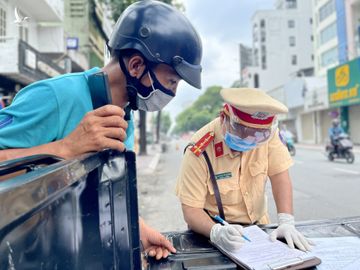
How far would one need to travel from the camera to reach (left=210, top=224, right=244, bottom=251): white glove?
1.40 meters

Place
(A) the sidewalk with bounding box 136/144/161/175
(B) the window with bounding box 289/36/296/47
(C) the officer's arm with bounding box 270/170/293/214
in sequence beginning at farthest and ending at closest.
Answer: (B) the window with bounding box 289/36/296/47, (A) the sidewalk with bounding box 136/144/161/175, (C) the officer's arm with bounding box 270/170/293/214

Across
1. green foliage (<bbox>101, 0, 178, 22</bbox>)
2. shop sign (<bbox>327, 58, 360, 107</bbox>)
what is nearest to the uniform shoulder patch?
green foliage (<bbox>101, 0, 178, 22</bbox>)

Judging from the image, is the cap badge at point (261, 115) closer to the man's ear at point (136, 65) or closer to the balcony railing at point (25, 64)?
the man's ear at point (136, 65)

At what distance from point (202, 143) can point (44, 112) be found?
868mm

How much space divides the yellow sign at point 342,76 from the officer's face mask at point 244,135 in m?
21.6

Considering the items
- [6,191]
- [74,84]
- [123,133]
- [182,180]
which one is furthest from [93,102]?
[6,191]

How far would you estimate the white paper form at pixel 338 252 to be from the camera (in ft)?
4.02

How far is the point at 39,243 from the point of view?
0.57 meters

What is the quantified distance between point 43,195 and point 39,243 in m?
0.08

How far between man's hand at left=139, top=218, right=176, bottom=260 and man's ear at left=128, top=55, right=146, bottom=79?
1.92 feet

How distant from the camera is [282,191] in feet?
6.11

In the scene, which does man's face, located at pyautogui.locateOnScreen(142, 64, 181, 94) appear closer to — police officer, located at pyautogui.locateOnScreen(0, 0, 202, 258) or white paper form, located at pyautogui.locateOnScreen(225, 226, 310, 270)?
police officer, located at pyautogui.locateOnScreen(0, 0, 202, 258)

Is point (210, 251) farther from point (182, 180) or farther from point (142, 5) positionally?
Answer: point (142, 5)

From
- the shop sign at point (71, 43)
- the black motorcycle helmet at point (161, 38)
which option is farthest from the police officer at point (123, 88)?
the shop sign at point (71, 43)
